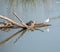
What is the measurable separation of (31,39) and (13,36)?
1.46 feet

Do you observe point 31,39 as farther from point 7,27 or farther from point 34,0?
point 34,0

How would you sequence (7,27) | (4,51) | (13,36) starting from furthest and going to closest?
(13,36)
(7,27)
(4,51)

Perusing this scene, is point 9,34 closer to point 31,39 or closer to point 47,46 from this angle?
point 31,39

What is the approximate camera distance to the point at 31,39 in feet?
19.8

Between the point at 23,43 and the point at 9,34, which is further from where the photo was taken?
the point at 9,34

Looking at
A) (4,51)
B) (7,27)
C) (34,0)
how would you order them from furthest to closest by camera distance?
(34,0) → (7,27) → (4,51)

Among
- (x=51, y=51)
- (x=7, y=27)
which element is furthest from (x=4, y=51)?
(x=51, y=51)

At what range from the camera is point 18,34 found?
19.5 ft

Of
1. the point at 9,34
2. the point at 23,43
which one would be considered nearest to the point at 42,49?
the point at 23,43

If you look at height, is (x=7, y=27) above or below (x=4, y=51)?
above

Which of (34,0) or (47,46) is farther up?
(34,0)

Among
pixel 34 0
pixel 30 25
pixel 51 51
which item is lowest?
pixel 51 51

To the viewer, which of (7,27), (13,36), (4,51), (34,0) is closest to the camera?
(4,51)

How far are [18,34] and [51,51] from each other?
1124 millimetres
